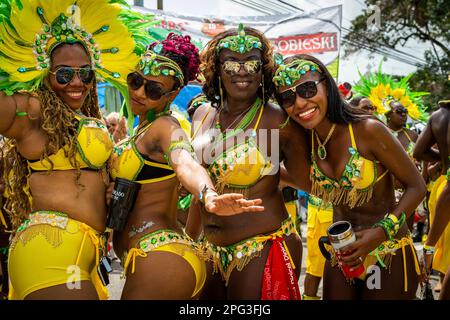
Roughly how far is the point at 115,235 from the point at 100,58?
1010 mm

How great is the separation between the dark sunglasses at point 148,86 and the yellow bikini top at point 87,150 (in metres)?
0.31

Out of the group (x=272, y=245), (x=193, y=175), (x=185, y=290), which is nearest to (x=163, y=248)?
(x=185, y=290)

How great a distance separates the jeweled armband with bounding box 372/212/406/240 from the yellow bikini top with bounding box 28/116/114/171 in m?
1.54

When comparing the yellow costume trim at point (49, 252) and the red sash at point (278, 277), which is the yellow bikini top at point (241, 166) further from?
the yellow costume trim at point (49, 252)

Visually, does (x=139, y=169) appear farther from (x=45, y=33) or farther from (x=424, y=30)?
(x=424, y=30)

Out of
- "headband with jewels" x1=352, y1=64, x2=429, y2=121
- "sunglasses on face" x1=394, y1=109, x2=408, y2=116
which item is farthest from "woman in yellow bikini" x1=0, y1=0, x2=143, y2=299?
"sunglasses on face" x1=394, y1=109, x2=408, y2=116

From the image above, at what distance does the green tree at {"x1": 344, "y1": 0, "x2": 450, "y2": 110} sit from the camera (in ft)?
68.5

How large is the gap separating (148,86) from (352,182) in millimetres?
1279

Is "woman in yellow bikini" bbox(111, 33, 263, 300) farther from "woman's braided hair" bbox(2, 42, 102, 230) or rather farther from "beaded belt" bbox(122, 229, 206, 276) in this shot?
"woman's braided hair" bbox(2, 42, 102, 230)

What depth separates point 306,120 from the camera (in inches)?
136

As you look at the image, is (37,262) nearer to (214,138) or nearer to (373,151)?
(214,138)

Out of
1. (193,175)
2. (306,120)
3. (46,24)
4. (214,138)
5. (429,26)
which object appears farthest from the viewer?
(429,26)

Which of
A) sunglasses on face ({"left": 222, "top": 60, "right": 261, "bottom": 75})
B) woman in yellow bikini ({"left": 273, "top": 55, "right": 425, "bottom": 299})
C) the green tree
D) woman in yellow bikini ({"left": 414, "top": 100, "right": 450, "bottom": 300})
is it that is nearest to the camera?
woman in yellow bikini ({"left": 273, "top": 55, "right": 425, "bottom": 299})

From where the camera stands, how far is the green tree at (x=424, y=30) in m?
20.9
